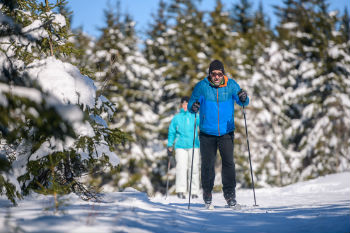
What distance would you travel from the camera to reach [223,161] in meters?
5.45

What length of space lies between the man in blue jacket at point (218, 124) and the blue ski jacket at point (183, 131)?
121 inches

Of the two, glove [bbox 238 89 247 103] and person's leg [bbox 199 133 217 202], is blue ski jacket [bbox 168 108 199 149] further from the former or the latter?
glove [bbox 238 89 247 103]

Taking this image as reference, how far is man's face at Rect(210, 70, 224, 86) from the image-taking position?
5305 mm

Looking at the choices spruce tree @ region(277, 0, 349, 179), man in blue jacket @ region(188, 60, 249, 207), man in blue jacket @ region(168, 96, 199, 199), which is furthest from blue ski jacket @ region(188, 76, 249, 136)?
spruce tree @ region(277, 0, 349, 179)

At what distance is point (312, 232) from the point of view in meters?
3.03

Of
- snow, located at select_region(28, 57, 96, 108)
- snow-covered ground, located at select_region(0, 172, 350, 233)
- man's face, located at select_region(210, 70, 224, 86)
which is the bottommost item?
snow-covered ground, located at select_region(0, 172, 350, 233)

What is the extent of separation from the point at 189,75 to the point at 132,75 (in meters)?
3.12

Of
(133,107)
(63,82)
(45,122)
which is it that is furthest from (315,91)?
(45,122)

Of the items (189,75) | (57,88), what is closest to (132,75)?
(189,75)

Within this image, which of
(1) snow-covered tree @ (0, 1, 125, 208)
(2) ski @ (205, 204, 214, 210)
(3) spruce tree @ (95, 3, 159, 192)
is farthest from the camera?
(3) spruce tree @ (95, 3, 159, 192)

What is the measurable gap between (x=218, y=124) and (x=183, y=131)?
339 cm

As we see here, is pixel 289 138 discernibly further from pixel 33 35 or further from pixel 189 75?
pixel 33 35

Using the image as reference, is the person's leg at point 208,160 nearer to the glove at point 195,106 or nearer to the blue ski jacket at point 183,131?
the glove at point 195,106

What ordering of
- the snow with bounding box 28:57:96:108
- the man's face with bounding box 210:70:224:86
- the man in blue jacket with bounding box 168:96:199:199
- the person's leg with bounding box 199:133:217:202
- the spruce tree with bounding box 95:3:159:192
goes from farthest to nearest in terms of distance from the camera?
the spruce tree with bounding box 95:3:159:192, the man in blue jacket with bounding box 168:96:199:199, the person's leg with bounding box 199:133:217:202, the man's face with bounding box 210:70:224:86, the snow with bounding box 28:57:96:108
